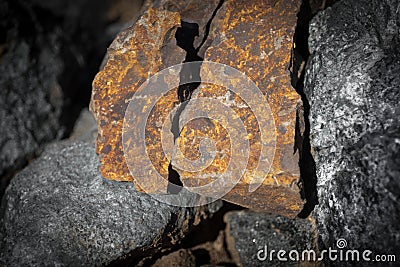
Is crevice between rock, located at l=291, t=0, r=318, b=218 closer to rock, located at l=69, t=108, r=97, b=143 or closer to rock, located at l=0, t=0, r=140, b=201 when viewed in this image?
rock, located at l=69, t=108, r=97, b=143

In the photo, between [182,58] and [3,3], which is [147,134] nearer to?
[182,58]

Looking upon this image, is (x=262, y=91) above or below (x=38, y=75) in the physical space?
below

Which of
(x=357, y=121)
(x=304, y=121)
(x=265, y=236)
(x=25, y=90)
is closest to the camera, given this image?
(x=357, y=121)

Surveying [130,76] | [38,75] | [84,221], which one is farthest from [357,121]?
[38,75]

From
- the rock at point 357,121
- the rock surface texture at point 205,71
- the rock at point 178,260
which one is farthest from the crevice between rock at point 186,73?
the rock at point 357,121

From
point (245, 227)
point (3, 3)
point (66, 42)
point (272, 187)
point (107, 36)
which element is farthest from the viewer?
point (107, 36)

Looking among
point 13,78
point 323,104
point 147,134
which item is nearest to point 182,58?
point 147,134

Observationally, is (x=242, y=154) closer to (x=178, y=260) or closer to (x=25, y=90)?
(x=178, y=260)
